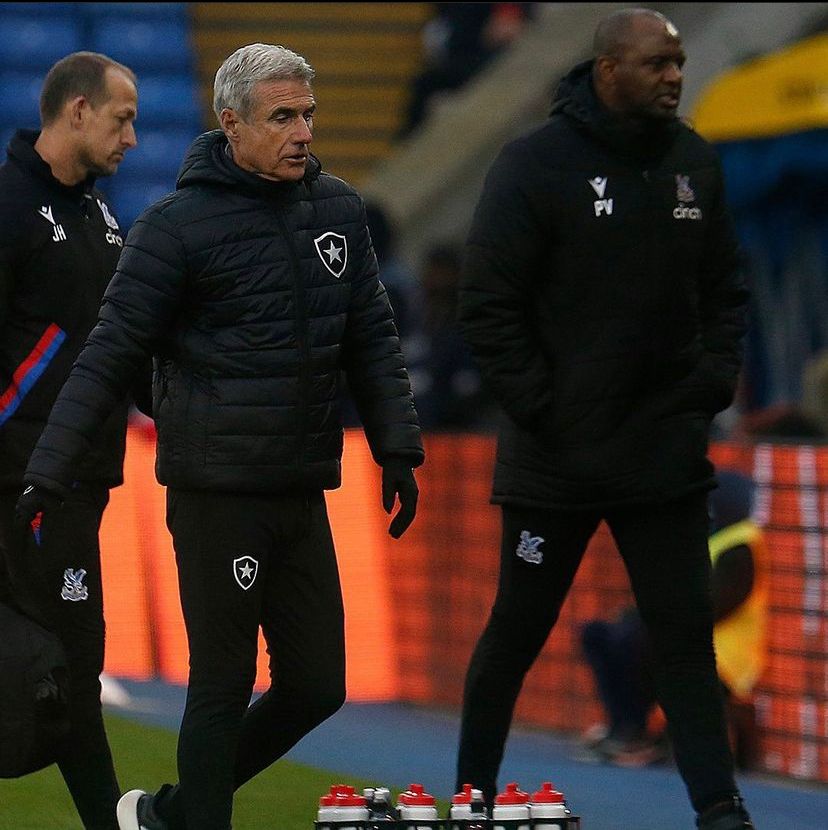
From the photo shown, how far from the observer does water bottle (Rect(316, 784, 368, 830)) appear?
532 centimetres

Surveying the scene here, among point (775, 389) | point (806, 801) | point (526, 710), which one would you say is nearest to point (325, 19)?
point (775, 389)

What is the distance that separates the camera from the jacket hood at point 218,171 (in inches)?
210

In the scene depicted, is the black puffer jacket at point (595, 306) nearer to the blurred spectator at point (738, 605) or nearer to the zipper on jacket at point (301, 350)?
the zipper on jacket at point (301, 350)

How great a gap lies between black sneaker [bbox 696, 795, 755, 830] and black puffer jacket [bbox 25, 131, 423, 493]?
49.0 inches

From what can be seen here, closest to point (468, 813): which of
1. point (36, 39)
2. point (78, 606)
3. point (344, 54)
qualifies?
point (78, 606)

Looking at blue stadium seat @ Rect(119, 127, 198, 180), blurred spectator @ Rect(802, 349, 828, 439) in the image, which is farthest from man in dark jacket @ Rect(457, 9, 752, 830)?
blue stadium seat @ Rect(119, 127, 198, 180)

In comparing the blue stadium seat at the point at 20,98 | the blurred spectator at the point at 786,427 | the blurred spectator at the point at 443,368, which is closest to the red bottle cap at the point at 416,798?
the blurred spectator at the point at 786,427

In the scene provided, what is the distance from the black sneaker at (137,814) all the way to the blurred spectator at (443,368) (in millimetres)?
5981

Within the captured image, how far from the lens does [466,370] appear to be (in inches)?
460

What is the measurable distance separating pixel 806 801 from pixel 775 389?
5887 mm

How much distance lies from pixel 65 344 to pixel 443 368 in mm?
5878

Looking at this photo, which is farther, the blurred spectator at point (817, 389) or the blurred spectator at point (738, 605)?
the blurred spectator at point (817, 389)

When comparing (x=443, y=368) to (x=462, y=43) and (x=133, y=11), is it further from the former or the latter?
(x=133, y=11)

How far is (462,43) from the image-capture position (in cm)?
1853
